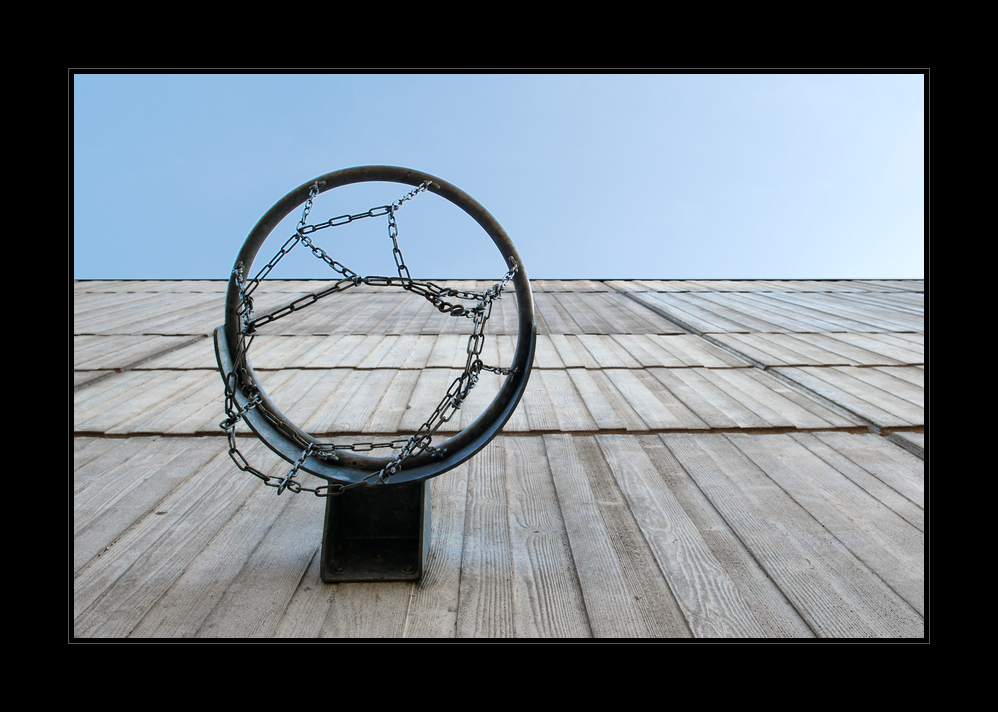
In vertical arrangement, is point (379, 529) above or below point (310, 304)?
below

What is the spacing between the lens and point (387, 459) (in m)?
2.63

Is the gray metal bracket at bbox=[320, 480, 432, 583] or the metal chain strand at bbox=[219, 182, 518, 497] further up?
the metal chain strand at bbox=[219, 182, 518, 497]

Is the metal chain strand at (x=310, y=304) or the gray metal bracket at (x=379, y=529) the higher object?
the metal chain strand at (x=310, y=304)

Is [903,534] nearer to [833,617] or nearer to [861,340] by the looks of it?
[833,617]

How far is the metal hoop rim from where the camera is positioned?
8.13ft

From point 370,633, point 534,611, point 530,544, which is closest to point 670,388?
point 530,544

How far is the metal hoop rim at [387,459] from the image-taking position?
248 cm

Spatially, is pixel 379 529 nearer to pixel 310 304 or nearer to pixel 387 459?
pixel 387 459

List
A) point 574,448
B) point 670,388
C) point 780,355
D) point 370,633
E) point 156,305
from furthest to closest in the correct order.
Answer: point 156,305 < point 780,355 < point 670,388 < point 574,448 < point 370,633

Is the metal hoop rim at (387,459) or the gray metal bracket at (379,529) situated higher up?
the metal hoop rim at (387,459)

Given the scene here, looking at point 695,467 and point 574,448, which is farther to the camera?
point 574,448

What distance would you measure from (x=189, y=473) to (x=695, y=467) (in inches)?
113

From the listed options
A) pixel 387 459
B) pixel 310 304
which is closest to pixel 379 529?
pixel 387 459

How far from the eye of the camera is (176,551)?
8.73 feet
